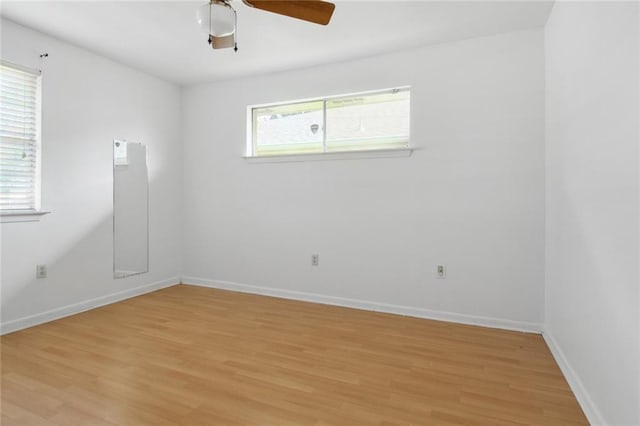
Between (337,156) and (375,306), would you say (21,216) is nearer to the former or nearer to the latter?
(337,156)

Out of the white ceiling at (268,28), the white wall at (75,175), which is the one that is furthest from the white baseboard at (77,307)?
the white ceiling at (268,28)

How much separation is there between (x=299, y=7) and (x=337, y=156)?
1.86 metres

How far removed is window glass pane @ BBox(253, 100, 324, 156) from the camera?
3.66 meters

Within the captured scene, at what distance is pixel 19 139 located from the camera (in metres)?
2.81

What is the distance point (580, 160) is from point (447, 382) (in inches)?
58.2

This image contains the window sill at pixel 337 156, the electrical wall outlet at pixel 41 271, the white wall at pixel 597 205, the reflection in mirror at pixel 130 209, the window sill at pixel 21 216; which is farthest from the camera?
the reflection in mirror at pixel 130 209

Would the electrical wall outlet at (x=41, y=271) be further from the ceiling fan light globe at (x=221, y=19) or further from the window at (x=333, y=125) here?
the ceiling fan light globe at (x=221, y=19)

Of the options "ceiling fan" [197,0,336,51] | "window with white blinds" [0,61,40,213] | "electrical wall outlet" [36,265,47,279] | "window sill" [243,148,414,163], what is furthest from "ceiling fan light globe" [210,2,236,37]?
"electrical wall outlet" [36,265,47,279]

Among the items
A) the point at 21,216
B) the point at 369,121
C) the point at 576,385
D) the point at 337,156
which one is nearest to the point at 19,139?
the point at 21,216

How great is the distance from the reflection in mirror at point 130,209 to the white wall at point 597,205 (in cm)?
397

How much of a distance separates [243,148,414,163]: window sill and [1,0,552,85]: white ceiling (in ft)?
3.08

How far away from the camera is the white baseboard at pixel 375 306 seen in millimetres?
2855

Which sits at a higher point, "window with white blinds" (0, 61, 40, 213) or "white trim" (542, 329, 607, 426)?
"window with white blinds" (0, 61, 40, 213)

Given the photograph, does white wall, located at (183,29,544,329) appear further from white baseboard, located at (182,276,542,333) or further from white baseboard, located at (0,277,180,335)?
white baseboard, located at (0,277,180,335)
